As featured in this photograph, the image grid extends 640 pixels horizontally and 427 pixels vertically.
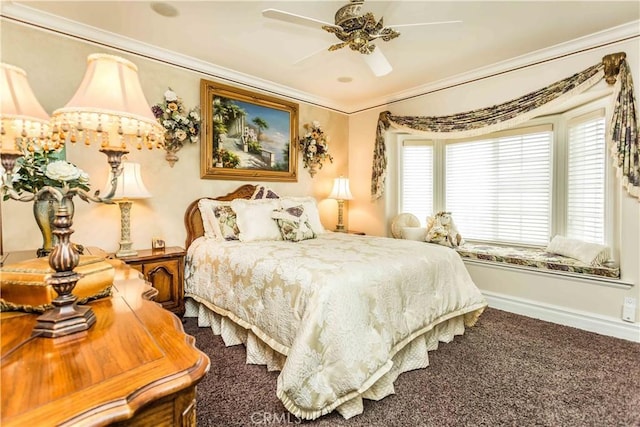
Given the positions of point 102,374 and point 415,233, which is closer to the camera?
point 102,374

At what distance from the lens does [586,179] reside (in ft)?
10.5

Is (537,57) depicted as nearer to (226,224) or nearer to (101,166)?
(226,224)

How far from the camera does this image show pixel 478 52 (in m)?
3.08

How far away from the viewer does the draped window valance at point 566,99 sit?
2.56m

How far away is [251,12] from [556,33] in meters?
2.67

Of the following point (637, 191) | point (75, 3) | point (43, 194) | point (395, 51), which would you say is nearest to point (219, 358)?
point (43, 194)

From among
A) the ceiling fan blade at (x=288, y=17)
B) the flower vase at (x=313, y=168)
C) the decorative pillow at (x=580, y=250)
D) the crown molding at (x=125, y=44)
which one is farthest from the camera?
the flower vase at (x=313, y=168)

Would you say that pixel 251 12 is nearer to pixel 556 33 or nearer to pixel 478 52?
pixel 478 52

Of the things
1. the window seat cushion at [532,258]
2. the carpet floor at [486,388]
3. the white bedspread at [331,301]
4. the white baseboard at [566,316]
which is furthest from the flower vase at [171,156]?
the white baseboard at [566,316]

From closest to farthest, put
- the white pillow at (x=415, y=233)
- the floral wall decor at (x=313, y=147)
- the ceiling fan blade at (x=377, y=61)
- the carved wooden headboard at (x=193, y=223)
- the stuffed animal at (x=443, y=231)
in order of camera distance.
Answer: the ceiling fan blade at (x=377, y=61), the carved wooden headboard at (x=193, y=223), the stuffed animal at (x=443, y=231), the white pillow at (x=415, y=233), the floral wall decor at (x=313, y=147)

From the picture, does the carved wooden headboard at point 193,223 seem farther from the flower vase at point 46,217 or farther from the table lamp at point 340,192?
the table lamp at point 340,192

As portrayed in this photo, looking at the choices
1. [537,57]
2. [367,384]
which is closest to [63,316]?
[367,384]

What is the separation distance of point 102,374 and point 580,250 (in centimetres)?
389

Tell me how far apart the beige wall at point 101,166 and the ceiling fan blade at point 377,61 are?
72.4 inches
